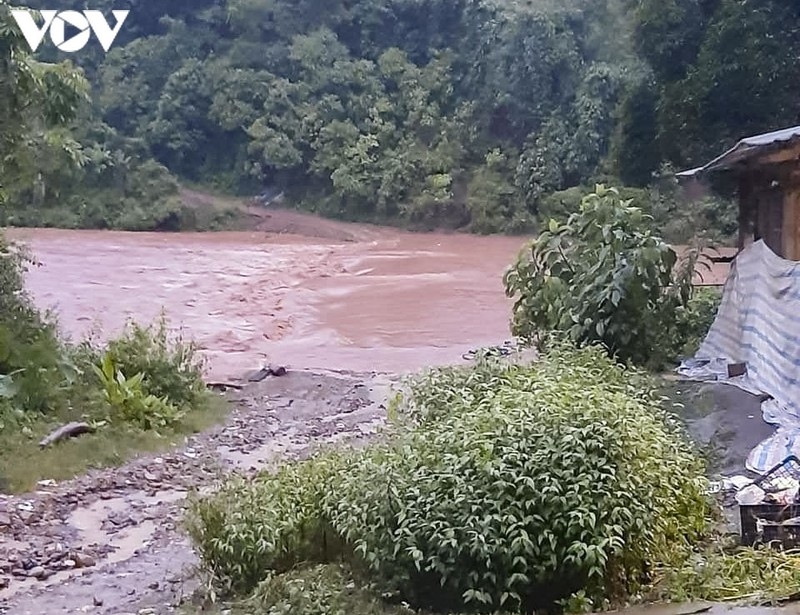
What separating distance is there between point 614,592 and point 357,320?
45.0ft

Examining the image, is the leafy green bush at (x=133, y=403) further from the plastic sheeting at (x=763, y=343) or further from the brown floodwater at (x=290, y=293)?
the plastic sheeting at (x=763, y=343)

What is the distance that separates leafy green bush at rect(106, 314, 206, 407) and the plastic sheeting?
437cm

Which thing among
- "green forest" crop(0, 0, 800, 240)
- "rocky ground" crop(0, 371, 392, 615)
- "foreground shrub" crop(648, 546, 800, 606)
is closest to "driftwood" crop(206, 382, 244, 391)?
"rocky ground" crop(0, 371, 392, 615)

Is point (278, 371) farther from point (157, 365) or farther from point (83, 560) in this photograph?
point (83, 560)

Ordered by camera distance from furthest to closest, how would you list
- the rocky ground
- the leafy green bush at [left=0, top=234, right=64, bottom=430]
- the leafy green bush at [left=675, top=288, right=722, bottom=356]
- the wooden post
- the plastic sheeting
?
the wooden post → the leafy green bush at [left=675, top=288, right=722, bottom=356] → the leafy green bush at [left=0, top=234, right=64, bottom=430] → the plastic sheeting → the rocky ground

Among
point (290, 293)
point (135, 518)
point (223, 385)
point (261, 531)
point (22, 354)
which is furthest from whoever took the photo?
point (290, 293)

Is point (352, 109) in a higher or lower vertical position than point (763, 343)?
higher

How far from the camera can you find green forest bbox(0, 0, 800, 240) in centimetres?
2994

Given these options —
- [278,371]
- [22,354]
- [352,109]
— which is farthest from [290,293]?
[352,109]

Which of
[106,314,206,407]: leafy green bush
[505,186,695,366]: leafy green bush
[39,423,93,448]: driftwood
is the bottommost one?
[39,423,93,448]: driftwood

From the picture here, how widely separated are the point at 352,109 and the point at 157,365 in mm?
24965

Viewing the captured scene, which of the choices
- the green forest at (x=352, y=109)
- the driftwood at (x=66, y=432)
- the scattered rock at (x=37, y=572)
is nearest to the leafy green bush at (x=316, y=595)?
the scattered rock at (x=37, y=572)

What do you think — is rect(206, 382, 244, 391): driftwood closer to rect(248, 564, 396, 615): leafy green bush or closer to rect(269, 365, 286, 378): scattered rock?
rect(269, 365, 286, 378): scattered rock

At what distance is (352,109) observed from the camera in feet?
111
